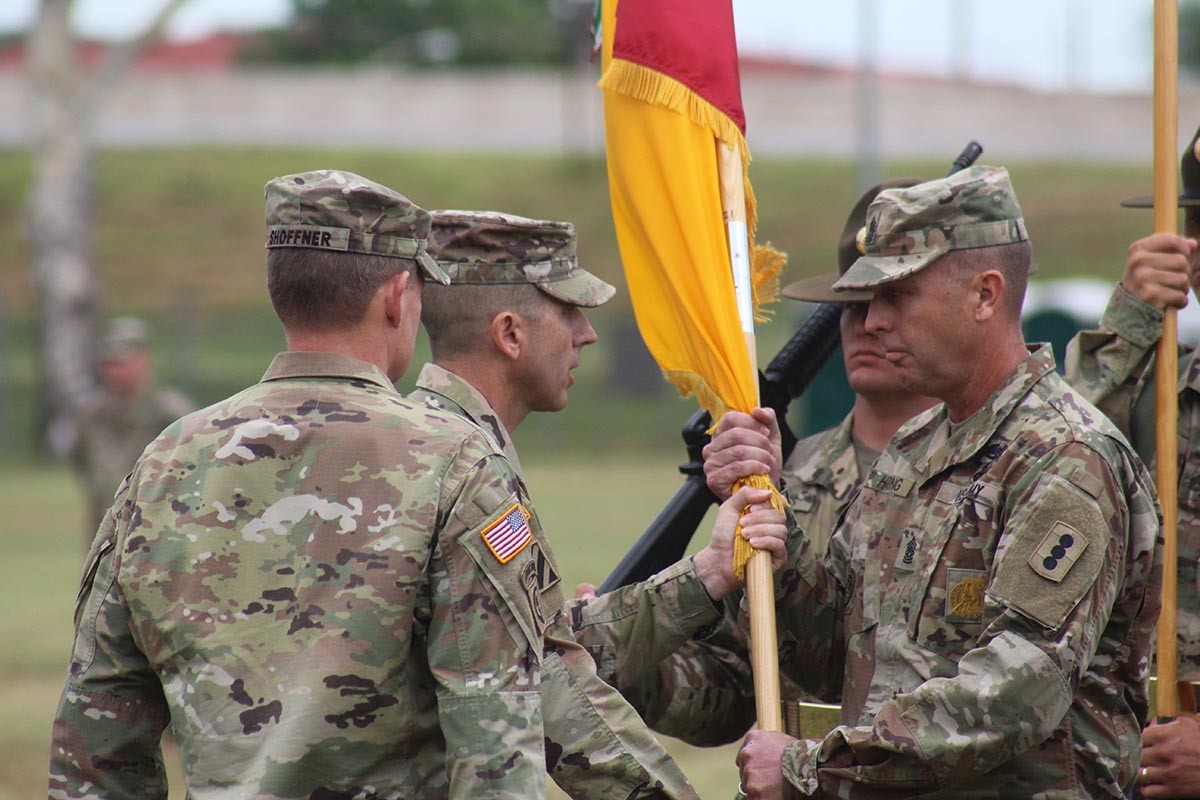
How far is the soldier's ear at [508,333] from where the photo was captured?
376 centimetres

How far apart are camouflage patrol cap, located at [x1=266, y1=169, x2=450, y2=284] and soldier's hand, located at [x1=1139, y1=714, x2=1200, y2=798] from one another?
6.81 ft

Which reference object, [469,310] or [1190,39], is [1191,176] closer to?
[469,310]

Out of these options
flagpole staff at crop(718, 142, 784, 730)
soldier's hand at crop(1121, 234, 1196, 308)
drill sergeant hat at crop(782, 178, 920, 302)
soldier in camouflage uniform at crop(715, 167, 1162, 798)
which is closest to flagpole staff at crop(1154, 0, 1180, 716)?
soldier's hand at crop(1121, 234, 1196, 308)

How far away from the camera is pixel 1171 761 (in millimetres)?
3598

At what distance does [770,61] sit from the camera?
4819cm

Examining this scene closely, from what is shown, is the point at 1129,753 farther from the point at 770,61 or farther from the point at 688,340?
the point at 770,61

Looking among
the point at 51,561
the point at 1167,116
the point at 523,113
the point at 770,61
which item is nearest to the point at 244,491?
the point at 1167,116

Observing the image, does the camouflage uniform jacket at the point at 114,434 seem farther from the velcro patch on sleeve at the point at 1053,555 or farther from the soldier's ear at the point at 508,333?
the velcro patch on sleeve at the point at 1053,555

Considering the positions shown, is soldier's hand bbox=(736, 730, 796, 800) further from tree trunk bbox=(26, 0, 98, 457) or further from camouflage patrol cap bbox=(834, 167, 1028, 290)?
tree trunk bbox=(26, 0, 98, 457)

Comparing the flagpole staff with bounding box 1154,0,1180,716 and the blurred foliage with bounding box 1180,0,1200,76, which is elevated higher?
the flagpole staff with bounding box 1154,0,1180,716

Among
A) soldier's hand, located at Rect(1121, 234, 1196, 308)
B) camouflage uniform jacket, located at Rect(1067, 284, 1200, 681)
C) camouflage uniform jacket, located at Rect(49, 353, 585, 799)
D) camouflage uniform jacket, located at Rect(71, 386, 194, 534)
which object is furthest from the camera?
camouflage uniform jacket, located at Rect(71, 386, 194, 534)

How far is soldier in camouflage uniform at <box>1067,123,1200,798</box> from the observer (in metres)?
3.62

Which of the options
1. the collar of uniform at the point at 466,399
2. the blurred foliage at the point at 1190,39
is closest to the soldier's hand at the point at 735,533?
the collar of uniform at the point at 466,399

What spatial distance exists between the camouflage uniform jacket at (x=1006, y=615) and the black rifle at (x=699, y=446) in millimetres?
993
